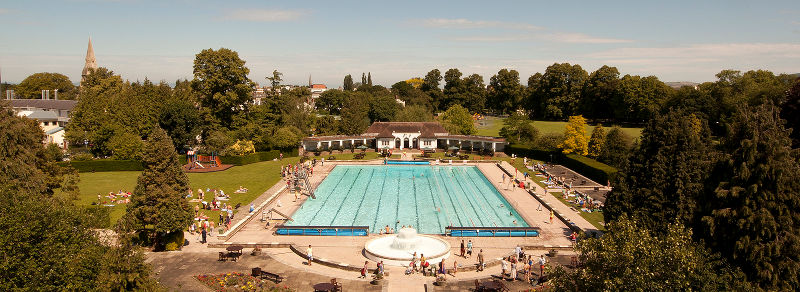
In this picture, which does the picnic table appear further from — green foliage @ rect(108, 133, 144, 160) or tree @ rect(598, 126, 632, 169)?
green foliage @ rect(108, 133, 144, 160)

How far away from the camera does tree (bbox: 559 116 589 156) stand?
45.9 metres

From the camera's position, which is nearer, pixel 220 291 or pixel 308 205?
pixel 220 291

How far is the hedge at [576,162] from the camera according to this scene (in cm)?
3806

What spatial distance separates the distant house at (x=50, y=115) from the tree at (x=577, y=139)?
4816cm

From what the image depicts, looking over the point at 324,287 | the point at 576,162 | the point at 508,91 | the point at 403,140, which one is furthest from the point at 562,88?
the point at 324,287

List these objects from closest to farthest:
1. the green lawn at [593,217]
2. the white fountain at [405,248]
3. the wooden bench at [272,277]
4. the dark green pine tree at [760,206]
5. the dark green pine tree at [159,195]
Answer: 1. the dark green pine tree at [760,206]
2. the wooden bench at [272,277]
3. the white fountain at [405,248]
4. the dark green pine tree at [159,195]
5. the green lawn at [593,217]

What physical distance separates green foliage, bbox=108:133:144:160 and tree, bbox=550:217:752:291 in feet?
132

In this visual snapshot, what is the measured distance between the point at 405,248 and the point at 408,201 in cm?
1254

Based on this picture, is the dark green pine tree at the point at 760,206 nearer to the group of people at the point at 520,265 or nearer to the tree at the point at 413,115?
the group of people at the point at 520,265

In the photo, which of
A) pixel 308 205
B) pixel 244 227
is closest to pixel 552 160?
pixel 308 205

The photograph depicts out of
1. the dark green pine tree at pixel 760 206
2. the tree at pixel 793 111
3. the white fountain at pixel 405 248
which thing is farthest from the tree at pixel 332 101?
the dark green pine tree at pixel 760 206

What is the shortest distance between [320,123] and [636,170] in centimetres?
4605

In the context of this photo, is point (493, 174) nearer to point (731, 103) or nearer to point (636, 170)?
point (636, 170)

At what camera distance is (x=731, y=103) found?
53.8 m
